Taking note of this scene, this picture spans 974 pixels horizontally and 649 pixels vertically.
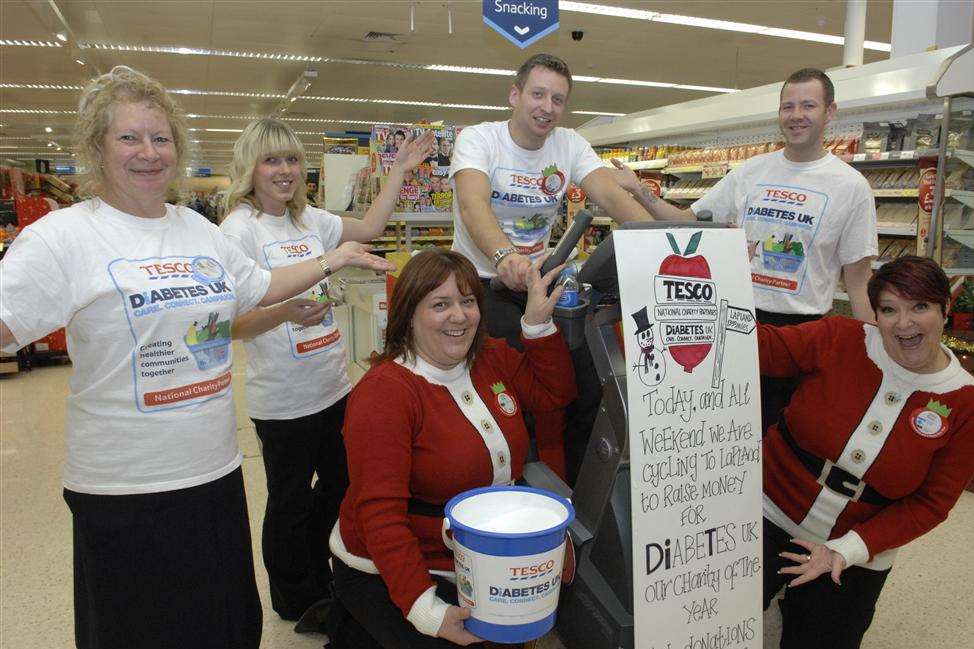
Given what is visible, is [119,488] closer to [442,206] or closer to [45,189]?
[442,206]

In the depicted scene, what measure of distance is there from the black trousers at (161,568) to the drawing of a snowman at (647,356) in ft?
3.47

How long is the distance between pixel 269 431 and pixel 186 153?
3.54 ft

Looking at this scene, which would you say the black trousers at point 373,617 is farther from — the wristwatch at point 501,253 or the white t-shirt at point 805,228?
the white t-shirt at point 805,228

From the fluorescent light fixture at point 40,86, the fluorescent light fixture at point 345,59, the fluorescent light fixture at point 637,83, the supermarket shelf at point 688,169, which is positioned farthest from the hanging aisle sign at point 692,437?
the fluorescent light fixture at point 40,86

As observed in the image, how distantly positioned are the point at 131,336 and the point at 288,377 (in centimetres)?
91

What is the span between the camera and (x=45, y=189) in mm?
11484

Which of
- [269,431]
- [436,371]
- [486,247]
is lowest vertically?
[269,431]

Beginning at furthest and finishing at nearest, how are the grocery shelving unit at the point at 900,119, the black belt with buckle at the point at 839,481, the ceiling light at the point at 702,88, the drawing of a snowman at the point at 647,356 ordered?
the ceiling light at the point at 702,88 < the grocery shelving unit at the point at 900,119 < the black belt with buckle at the point at 839,481 < the drawing of a snowman at the point at 647,356

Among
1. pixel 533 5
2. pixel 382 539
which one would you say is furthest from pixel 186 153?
pixel 533 5

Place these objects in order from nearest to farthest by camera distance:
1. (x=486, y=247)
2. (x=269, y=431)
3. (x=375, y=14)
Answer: (x=486, y=247)
(x=269, y=431)
(x=375, y=14)

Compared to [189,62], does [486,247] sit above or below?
below

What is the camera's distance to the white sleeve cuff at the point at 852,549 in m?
1.85

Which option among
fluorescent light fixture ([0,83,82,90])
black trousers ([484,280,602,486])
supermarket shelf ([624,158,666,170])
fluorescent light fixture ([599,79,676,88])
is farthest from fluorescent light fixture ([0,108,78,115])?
black trousers ([484,280,602,486])

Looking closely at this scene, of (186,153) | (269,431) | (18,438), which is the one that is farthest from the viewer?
(18,438)
